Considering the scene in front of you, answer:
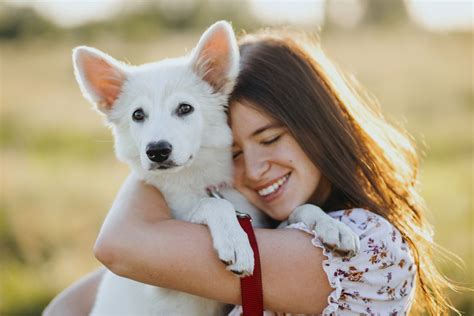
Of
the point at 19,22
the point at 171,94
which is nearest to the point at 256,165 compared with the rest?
the point at 171,94

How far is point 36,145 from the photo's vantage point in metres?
10.0

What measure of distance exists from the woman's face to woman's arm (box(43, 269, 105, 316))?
108cm

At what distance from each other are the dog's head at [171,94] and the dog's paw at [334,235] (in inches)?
24.1

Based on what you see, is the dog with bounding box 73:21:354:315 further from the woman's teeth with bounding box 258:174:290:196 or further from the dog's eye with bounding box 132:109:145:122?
the woman's teeth with bounding box 258:174:290:196

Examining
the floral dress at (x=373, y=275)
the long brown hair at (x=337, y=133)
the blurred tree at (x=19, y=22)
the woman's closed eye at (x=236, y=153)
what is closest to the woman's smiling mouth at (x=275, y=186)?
the long brown hair at (x=337, y=133)

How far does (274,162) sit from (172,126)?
0.46 metres

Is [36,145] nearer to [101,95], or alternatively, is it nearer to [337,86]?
[101,95]

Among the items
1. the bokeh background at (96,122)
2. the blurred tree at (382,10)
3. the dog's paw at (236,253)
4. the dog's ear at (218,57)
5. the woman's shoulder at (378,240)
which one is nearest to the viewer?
the dog's paw at (236,253)

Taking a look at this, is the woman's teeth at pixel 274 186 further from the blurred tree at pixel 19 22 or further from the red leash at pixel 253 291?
the blurred tree at pixel 19 22

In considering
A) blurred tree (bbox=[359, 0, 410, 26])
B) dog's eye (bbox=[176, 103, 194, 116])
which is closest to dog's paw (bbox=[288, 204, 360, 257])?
dog's eye (bbox=[176, 103, 194, 116])

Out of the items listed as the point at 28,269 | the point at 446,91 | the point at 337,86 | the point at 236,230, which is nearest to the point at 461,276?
the point at 337,86

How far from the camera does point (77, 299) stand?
3.20 meters

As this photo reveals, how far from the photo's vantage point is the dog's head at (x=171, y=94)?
281 cm

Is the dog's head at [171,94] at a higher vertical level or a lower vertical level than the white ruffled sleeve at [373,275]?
higher
